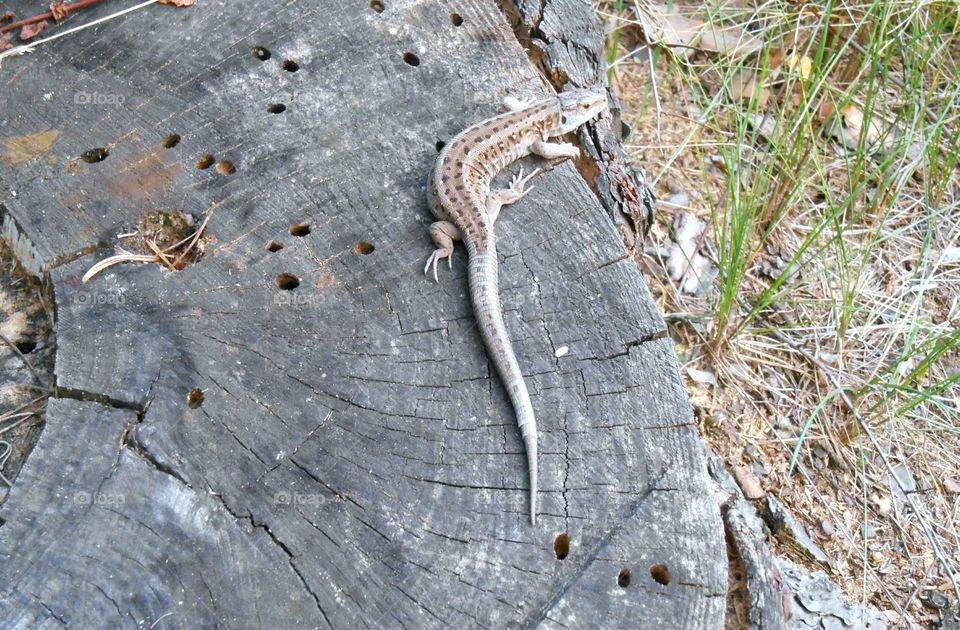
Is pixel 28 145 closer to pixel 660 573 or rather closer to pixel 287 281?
pixel 287 281

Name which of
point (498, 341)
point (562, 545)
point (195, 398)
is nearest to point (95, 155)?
point (195, 398)

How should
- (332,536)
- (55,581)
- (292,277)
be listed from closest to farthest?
(55,581) < (332,536) < (292,277)

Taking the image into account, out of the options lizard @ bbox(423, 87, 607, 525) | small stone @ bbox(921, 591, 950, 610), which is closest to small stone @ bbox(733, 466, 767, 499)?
small stone @ bbox(921, 591, 950, 610)

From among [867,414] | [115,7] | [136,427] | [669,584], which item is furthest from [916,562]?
[115,7]

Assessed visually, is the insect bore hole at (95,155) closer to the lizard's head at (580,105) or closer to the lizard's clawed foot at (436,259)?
the lizard's clawed foot at (436,259)

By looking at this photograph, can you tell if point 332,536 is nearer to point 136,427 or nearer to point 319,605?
point 319,605

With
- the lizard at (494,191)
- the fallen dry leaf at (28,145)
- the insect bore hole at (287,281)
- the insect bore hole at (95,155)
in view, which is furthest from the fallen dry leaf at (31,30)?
the lizard at (494,191)
